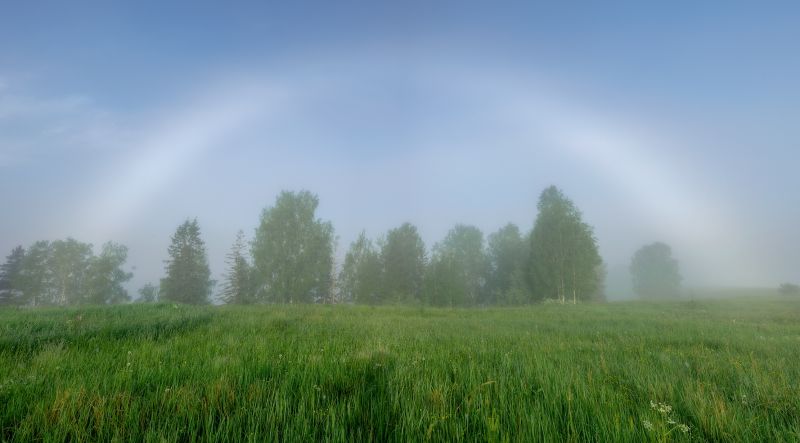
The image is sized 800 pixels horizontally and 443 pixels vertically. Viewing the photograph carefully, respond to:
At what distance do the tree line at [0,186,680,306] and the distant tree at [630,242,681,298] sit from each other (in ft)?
129

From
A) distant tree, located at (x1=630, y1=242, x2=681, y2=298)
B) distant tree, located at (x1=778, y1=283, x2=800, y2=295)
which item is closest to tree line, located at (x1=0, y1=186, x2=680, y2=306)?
distant tree, located at (x1=778, y1=283, x2=800, y2=295)

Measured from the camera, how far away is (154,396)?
249 centimetres

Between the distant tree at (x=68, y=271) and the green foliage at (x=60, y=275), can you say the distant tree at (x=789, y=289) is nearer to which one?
the green foliage at (x=60, y=275)

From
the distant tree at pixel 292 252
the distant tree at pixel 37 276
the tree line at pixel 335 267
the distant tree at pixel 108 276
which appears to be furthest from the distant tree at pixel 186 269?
the distant tree at pixel 37 276

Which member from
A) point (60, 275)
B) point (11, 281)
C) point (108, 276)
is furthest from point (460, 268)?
point (11, 281)

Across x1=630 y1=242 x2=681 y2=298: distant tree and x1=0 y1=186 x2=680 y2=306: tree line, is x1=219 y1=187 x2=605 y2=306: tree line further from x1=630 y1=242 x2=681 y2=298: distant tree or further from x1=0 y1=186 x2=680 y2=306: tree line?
x1=630 y1=242 x2=681 y2=298: distant tree

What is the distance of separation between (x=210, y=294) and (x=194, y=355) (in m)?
56.9

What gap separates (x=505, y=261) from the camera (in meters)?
55.7

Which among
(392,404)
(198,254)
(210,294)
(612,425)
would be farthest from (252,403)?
(210,294)

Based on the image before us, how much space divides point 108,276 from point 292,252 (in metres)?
35.8

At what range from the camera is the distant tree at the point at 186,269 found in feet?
143

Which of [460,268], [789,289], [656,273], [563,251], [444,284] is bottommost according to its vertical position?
[789,289]

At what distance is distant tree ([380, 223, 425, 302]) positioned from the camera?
49.2 metres

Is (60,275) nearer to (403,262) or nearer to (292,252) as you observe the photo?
(292,252)
